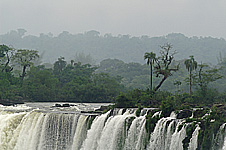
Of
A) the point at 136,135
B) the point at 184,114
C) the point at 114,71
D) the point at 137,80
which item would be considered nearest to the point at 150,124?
the point at 136,135

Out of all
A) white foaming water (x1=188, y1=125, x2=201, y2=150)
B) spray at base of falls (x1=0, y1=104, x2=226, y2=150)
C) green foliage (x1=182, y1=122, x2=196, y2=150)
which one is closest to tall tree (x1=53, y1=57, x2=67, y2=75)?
spray at base of falls (x1=0, y1=104, x2=226, y2=150)

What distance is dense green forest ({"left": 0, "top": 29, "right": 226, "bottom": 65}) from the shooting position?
435 ft

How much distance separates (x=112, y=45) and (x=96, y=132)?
140937 mm

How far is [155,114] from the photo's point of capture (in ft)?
58.2

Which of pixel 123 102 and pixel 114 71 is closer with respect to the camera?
pixel 123 102

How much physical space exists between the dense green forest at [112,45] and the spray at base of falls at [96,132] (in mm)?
99281

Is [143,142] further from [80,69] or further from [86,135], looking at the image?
[80,69]

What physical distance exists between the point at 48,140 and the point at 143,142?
6146 millimetres

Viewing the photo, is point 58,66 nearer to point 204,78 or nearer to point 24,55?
point 24,55

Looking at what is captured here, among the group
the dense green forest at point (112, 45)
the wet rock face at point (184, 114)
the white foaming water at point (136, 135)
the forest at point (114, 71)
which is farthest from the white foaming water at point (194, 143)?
the dense green forest at point (112, 45)

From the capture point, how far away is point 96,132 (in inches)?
759

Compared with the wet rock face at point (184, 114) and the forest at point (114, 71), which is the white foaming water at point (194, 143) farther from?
the forest at point (114, 71)

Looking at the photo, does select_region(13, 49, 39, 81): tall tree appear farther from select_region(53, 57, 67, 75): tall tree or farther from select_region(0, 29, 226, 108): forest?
select_region(53, 57, 67, 75): tall tree

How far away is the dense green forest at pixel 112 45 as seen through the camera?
13250cm
